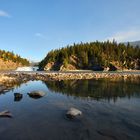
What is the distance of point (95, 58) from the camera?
16675cm

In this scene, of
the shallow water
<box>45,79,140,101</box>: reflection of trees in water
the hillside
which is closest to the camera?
the shallow water

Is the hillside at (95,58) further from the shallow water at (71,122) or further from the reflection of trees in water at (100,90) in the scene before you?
the shallow water at (71,122)

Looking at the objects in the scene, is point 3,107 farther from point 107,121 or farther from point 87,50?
point 87,50

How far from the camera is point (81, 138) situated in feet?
50.2

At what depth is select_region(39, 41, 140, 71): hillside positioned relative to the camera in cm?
16425

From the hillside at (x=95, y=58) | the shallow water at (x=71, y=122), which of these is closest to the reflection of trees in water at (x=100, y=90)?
the shallow water at (x=71, y=122)

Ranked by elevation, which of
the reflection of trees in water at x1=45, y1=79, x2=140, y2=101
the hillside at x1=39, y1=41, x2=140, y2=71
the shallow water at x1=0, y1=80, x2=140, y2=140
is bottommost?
the shallow water at x1=0, y1=80, x2=140, y2=140

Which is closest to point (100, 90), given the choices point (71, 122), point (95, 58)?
point (71, 122)

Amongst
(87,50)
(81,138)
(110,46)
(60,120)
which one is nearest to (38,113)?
(60,120)

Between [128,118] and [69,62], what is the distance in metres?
148

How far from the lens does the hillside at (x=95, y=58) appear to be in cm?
16425

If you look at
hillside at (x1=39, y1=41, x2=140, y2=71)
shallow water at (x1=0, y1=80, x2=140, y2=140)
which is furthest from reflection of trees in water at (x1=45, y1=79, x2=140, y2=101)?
hillside at (x1=39, y1=41, x2=140, y2=71)

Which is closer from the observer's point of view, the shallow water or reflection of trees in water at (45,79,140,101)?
the shallow water

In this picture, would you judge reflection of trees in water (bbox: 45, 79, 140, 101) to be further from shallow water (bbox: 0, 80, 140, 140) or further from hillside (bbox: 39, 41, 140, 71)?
hillside (bbox: 39, 41, 140, 71)
